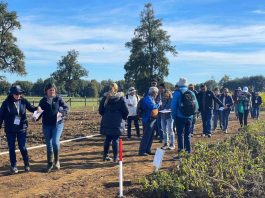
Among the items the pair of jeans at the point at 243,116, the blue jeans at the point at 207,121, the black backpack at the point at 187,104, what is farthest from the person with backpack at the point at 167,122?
the pair of jeans at the point at 243,116

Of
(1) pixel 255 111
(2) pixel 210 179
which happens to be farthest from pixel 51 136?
(1) pixel 255 111

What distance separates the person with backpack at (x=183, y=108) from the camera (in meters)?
10.6

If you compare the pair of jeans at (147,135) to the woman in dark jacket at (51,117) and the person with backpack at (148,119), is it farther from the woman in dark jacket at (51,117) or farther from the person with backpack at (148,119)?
the woman in dark jacket at (51,117)

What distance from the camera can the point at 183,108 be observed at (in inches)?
418

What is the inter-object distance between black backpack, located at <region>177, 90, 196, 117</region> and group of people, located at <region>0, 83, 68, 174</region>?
2751 millimetres

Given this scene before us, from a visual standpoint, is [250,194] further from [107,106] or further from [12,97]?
[12,97]

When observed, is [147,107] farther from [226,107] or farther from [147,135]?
[226,107]

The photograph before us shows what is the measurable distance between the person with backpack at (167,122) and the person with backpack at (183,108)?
199 centimetres

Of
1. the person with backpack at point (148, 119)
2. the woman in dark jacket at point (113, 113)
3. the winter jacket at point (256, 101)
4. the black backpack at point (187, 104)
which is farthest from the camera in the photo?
the winter jacket at point (256, 101)

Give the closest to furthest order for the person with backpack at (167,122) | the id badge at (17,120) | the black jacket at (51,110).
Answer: the id badge at (17,120)
the black jacket at (51,110)
the person with backpack at (167,122)

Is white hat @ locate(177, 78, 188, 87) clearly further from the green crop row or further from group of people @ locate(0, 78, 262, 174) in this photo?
the green crop row

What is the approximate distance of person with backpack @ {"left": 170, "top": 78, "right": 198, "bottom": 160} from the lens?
10625mm

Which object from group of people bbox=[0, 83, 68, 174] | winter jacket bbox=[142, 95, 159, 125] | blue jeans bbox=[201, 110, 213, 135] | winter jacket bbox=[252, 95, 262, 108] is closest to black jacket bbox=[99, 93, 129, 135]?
group of people bbox=[0, 83, 68, 174]

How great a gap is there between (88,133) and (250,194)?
39.3 feet
